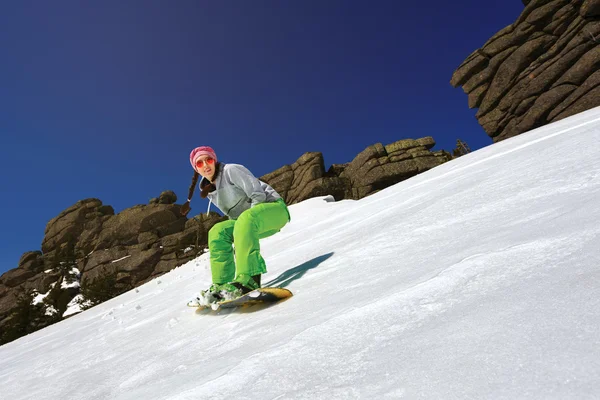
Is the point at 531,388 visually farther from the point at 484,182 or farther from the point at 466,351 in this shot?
the point at 484,182

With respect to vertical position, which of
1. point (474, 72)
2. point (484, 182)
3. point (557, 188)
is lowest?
point (557, 188)

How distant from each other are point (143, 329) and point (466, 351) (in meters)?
2.89

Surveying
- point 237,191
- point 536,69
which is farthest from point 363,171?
point 237,191

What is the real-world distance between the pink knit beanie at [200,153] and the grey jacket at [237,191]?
14 centimetres

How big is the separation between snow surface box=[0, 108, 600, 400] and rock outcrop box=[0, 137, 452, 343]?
32291 millimetres

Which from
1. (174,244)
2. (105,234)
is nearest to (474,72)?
(174,244)

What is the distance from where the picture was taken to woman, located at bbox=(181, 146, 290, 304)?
273 cm

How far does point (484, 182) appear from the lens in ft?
11.7

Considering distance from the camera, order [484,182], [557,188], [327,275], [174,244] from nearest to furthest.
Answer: [557,188] → [327,275] → [484,182] → [174,244]

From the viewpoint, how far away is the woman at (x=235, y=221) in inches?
107

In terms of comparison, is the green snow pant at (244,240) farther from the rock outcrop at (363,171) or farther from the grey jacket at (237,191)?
the rock outcrop at (363,171)

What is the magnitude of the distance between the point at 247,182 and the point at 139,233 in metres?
49.3

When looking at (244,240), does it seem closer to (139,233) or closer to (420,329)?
(420,329)

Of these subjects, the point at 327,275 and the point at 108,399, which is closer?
the point at 108,399
